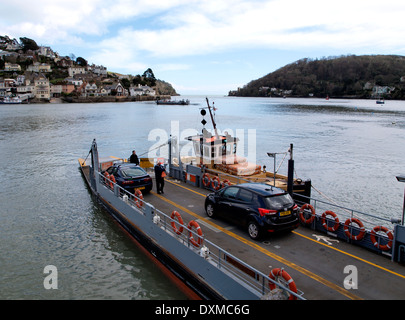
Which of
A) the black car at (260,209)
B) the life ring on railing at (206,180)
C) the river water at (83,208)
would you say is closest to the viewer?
the black car at (260,209)

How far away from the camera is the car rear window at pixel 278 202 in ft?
32.2

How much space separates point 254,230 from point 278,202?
121 cm

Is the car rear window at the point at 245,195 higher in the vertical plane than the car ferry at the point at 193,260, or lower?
higher

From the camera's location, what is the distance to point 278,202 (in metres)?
9.98

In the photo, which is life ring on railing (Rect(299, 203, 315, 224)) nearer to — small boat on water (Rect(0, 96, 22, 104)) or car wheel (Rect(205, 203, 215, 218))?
car wheel (Rect(205, 203, 215, 218))

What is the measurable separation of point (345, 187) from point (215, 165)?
12.5 metres

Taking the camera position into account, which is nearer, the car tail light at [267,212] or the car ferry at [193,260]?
the car ferry at [193,260]

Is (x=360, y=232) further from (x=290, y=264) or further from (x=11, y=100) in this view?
(x=11, y=100)

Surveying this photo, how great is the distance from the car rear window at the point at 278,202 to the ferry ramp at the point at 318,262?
1.20 metres

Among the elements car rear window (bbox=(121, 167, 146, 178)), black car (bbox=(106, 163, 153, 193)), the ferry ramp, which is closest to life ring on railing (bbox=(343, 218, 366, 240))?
the ferry ramp

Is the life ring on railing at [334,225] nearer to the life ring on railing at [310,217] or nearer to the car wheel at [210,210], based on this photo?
the life ring on railing at [310,217]

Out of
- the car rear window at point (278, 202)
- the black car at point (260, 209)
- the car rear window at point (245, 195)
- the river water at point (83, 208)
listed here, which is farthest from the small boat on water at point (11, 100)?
the car rear window at point (278, 202)

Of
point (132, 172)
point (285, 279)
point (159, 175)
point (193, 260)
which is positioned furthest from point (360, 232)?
point (132, 172)
